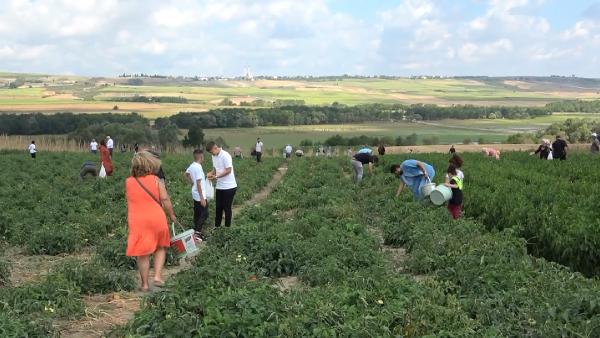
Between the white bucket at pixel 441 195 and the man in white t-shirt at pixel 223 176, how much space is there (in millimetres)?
4330

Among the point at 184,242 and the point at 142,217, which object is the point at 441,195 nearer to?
the point at 184,242

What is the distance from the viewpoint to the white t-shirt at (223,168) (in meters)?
11.5

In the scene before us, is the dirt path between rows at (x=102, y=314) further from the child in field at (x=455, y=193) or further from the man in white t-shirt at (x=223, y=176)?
the child in field at (x=455, y=193)

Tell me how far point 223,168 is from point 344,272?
467cm

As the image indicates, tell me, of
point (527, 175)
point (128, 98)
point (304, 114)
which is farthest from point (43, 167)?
point (128, 98)

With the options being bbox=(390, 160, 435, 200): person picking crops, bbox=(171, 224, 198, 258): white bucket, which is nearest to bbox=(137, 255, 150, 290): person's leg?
bbox=(171, 224, 198, 258): white bucket

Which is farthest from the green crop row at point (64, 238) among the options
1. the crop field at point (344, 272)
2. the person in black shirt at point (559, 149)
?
the person in black shirt at point (559, 149)

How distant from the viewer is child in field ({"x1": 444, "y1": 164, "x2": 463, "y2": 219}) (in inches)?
489

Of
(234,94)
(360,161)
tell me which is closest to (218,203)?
(360,161)

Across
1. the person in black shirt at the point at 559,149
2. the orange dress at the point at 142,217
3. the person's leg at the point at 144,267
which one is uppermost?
the orange dress at the point at 142,217

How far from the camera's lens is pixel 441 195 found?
493 inches

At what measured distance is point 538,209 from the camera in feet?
37.5

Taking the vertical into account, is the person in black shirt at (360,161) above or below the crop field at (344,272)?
below

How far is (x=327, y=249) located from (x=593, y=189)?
8.26m
